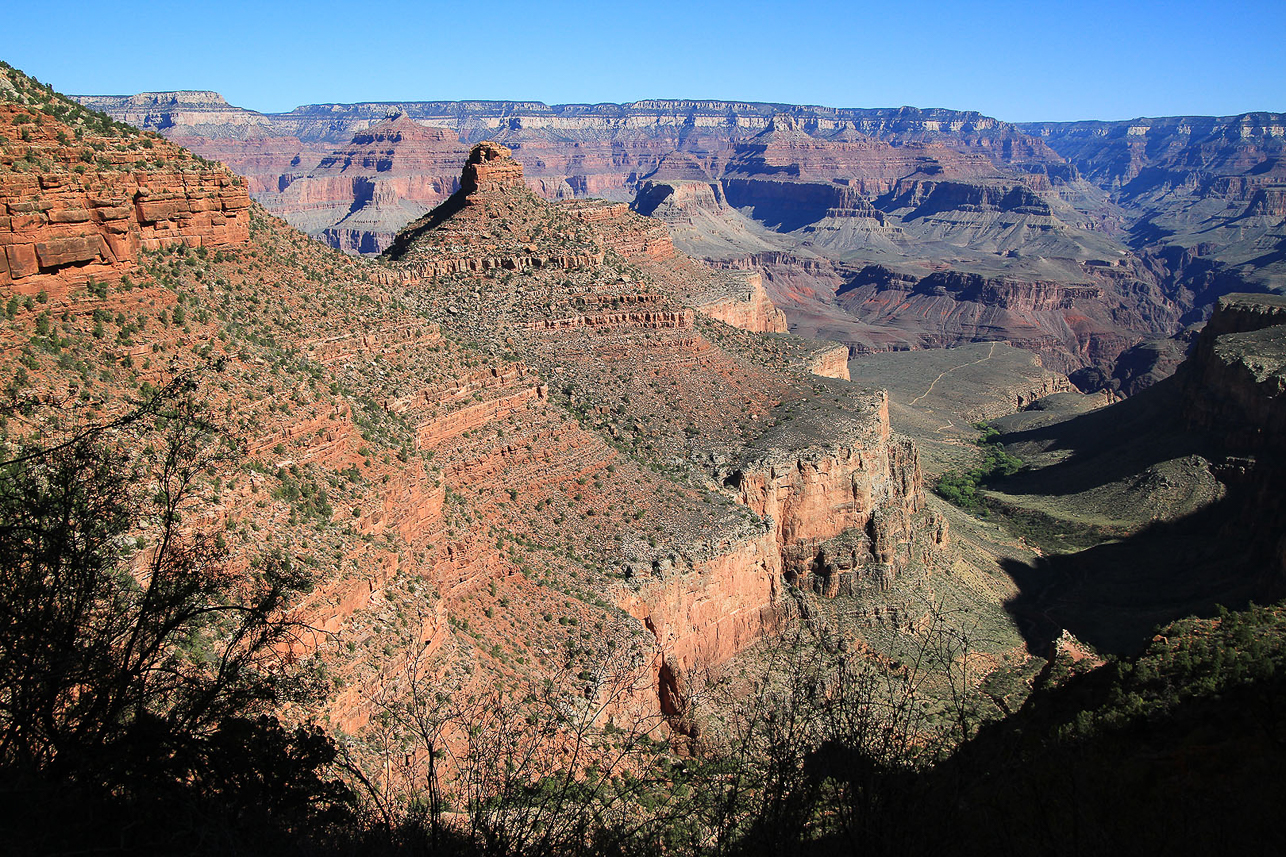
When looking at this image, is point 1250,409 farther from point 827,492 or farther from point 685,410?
point 685,410

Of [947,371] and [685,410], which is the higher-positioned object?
[947,371]

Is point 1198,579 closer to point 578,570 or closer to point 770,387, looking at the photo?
point 770,387

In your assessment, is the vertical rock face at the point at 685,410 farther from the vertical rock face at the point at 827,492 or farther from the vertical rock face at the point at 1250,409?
the vertical rock face at the point at 1250,409

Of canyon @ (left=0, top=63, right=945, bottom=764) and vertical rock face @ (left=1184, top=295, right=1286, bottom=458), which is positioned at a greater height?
vertical rock face @ (left=1184, top=295, right=1286, bottom=458)

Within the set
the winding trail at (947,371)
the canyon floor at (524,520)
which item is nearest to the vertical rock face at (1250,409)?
the canyon floor at (524,520)

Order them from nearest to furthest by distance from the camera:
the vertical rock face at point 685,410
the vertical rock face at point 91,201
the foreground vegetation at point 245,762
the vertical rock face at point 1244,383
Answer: the foreground vegetation at point 245,762 → the vertical rock face at point 91,201 → the vertical rock face at point 685,410 → the vertical rock face at point 1244,383

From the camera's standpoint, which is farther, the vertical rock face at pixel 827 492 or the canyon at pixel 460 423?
the vertical rock face at pixel 827 492

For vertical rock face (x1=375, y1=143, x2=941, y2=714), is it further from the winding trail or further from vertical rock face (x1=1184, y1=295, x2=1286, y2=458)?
the winding trail

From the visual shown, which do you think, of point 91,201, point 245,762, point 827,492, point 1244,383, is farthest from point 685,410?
point 1244,383

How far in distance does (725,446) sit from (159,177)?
2601 centimetres

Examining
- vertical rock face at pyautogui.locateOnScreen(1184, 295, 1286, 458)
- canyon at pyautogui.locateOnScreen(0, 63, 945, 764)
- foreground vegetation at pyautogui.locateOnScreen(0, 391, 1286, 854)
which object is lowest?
Result: foreground vegetation at pyautogui.locateOnScreen(0, 391, 1286, 854)

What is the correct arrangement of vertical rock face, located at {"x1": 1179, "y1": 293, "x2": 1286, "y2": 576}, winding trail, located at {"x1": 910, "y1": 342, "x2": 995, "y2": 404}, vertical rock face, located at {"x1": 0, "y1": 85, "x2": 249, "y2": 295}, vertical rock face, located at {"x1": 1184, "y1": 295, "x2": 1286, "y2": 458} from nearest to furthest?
vertical rock face, located at {"x1": 0, "y1": 85, "x2": 249, "y2": 295} < vertical rock face, located at {"x1": 1179, "y1": 293, "x2": 1286, "y2": 576} < vertical rock face, located at {"x1": 1184, "y1": 295, "x2": 1286, "y2": 458} < winding trail, located at {"x1": 910, "y1": 342, "x2": 995, "y2": 404}

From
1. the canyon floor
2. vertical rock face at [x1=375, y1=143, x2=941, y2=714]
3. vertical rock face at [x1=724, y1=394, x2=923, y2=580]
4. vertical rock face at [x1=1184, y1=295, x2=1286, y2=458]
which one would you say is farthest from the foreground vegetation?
vertical rock face at [x1=1184, y1=295, x2=1286, y2=458]

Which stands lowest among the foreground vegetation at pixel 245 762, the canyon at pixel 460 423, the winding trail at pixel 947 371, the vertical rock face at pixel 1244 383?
the foreground vegetation at pixel 245 762
